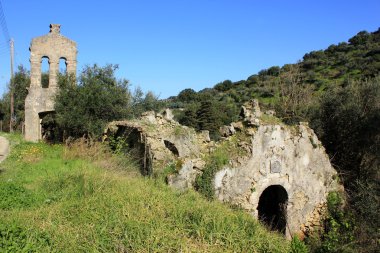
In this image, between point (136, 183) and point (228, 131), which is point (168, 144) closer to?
point (228, 131)

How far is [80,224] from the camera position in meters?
6.71

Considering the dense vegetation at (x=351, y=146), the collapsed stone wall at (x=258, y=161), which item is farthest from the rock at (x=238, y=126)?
the dense vegetation at (x=351, y=146)

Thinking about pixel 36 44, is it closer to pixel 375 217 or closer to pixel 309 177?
pixel 309 177

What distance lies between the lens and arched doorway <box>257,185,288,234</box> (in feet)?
42.7

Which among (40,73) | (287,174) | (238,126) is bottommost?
(287,174)

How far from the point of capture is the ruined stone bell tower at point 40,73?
2042 centimetres

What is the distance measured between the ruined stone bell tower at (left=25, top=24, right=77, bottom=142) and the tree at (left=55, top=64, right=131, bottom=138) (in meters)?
1.61

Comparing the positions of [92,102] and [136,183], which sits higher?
[92,102]

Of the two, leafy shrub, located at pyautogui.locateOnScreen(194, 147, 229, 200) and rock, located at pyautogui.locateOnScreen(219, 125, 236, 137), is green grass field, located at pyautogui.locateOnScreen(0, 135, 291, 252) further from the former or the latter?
rock, located at pyautogui.locateOnScreen(219, 125, 236, 137)

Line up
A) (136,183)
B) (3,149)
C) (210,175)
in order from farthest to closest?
1. (3,149)
2. (210,175)
3. (136,183)

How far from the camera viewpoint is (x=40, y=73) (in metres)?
20.7

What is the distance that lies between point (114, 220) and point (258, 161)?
22.3 feet

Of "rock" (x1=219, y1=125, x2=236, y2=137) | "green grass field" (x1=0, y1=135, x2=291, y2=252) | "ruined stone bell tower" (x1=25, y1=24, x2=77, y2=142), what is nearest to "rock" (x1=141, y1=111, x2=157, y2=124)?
"rock" (x1=219, y1=125, x2=236, y2=137)

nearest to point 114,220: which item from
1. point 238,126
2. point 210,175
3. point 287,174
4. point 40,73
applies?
point 210,175
